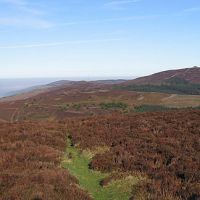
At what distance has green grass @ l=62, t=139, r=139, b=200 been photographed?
12.9m

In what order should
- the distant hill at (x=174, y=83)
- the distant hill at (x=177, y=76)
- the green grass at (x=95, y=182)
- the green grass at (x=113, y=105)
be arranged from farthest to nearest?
the distant hill at (x=177, y=76), the distant hill at (x=174, y=83), the green grass at (x=113, y=105), the green grass at (x=95, y=182)

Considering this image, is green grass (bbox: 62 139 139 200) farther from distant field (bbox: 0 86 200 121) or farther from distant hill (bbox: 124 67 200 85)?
distant hill (bbox: 124 67 200 85)

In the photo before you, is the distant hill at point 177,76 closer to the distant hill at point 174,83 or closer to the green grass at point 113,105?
the distant hill at point 174,83

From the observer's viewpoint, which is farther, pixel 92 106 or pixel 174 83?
pixel 174 83

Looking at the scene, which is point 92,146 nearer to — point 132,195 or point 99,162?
point 99,162

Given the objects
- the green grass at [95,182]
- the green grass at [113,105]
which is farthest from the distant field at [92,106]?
the green grass at [95,182]

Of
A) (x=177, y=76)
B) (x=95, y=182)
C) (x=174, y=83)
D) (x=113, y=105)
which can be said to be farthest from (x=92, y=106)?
(x=177, y=76)

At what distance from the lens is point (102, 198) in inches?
499

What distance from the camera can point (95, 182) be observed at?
1472 cm

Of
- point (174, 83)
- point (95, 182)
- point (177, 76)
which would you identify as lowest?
point (174, 83)

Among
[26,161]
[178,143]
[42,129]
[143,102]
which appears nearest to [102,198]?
[26,161]

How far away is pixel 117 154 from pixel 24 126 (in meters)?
11.9

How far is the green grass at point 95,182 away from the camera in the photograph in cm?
1291

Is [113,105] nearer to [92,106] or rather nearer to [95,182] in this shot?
[92,106]
